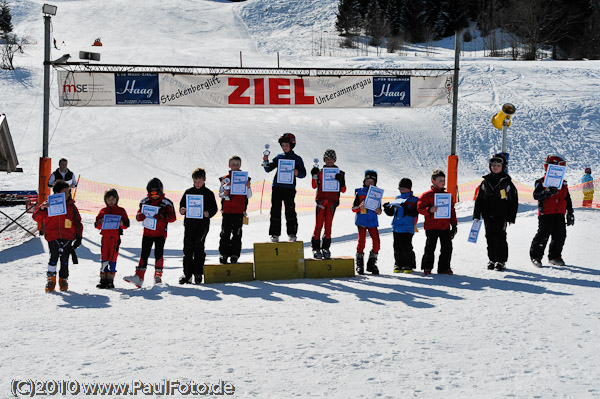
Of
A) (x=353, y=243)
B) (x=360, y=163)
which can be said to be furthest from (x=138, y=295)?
(x=360, y=163)

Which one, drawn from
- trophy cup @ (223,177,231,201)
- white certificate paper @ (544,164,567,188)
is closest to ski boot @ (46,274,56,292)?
trophy cup @ (223,177,231,201)

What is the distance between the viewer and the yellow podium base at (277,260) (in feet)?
26.8

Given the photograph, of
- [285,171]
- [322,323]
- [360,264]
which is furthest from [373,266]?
[322,323]

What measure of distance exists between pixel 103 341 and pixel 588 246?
8407mm

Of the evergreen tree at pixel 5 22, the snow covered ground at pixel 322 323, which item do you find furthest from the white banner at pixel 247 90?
the evergreen tree at pixel 5 22

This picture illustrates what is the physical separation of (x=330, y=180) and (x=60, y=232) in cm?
376

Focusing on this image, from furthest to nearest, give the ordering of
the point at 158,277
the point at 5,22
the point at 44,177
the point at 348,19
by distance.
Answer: the point at 348,19 < the point at 5,22 < the point at 44,177 < the point at 158,277

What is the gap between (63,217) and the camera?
8078 mm

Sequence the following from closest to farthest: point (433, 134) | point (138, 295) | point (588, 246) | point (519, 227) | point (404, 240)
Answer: point (138, 295)
point (404, 240)
point (588, 246)
point (519, 227)
point (433, 134)

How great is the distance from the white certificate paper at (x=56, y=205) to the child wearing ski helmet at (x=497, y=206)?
18.8 feet

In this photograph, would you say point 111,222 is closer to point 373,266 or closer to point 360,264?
point 360,264

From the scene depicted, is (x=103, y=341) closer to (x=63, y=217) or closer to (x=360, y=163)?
(x=63, y=217)

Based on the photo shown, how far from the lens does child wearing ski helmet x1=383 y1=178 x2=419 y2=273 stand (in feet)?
28.2

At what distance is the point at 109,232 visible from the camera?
324 inches
